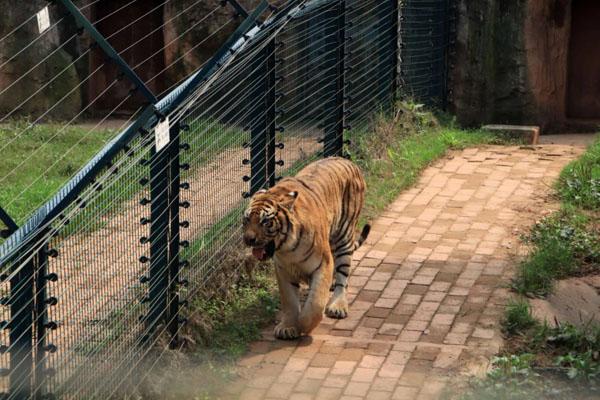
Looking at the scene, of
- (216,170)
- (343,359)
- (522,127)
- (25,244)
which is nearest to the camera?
(25,244)

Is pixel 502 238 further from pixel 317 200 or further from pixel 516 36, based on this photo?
pixel 516 36

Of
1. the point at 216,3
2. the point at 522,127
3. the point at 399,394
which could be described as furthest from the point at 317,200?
the point at 216,3

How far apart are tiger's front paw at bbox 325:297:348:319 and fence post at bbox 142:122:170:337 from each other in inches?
51.7

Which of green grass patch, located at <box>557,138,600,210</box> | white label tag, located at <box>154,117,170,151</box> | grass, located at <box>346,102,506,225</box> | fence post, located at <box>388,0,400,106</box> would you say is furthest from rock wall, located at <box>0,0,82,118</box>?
white label tag, located at <box>154,117,170,151</box>

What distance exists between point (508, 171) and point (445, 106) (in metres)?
2.27

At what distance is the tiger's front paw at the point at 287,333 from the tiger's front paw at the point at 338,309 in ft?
1.43

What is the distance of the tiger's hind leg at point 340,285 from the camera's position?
24.6 feet

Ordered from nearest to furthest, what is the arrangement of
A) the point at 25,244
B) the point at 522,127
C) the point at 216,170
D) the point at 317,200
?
1. the point at 25,244
2. the point at 317,200
3. the point at 216,170
4. the point at 522,127

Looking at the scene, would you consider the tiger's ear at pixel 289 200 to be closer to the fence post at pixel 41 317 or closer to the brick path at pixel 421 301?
the brick path at pixel 421 301

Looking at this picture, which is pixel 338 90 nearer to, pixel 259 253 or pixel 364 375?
pixel 259 253

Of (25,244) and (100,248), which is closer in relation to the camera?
(25,244)

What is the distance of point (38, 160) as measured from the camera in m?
11.9

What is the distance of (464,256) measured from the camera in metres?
8.70

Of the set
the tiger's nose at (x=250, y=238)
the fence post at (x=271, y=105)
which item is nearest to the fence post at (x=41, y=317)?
the tiger's nose at (x=250, y=238)
